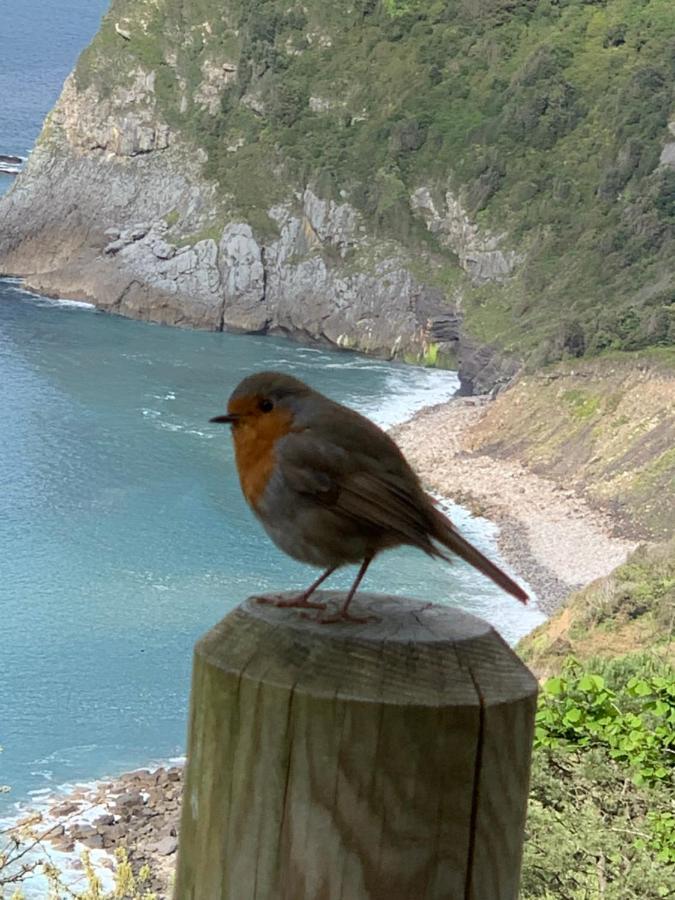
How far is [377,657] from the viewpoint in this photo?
1.51 metres

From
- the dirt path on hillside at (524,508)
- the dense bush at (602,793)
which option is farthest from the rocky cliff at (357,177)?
the dense bush at (602,793)

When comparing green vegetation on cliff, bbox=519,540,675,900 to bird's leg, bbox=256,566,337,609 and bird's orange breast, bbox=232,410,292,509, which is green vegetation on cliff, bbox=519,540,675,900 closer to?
bird's orange breast, bbox=232,410,292,509

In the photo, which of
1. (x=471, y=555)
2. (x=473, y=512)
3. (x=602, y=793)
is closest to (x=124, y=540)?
(x=473, y=512)

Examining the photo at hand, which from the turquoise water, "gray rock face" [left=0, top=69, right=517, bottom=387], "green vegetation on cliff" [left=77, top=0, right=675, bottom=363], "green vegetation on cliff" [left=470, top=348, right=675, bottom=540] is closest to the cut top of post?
the turquoise water

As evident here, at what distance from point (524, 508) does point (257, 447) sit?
1640 inches

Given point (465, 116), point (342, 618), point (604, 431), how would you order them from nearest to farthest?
1. point (342, 618)
2. point (604, 431)
3. point (465, 116)

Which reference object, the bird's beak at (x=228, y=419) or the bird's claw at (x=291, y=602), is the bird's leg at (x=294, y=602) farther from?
the bird's beak at (x=228, y=419)

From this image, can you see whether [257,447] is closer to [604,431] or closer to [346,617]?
[346,617]

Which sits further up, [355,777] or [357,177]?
[357,177]

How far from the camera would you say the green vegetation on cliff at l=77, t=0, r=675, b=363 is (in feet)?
202

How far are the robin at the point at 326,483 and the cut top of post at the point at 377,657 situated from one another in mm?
233

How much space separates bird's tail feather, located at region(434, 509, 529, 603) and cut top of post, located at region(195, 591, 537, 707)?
0.17 metres

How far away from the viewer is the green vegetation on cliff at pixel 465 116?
6159 centimetres

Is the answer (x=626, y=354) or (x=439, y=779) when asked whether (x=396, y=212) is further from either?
(x=439, y=779)
